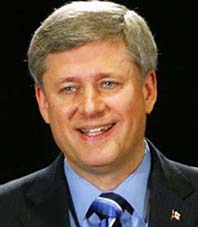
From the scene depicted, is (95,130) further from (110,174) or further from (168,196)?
(168,196)

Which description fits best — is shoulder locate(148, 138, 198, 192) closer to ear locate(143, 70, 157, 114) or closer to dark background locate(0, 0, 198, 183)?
ear locate(143, 70, 157, 114)

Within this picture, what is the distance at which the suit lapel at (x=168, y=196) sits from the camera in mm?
2320

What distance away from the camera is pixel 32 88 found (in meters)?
3.58

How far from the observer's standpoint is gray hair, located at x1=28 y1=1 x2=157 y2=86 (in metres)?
2.30

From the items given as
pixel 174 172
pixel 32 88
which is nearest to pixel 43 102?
pixel 174 172

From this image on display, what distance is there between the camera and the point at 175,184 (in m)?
2.40

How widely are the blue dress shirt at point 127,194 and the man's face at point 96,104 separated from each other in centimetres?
5

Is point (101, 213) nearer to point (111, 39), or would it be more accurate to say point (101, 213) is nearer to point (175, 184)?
point (175, 184)

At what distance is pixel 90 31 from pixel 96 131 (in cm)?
27

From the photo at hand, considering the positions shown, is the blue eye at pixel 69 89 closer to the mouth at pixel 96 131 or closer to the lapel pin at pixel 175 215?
the mouth at pixel 96 131

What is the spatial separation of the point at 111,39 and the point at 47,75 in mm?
210

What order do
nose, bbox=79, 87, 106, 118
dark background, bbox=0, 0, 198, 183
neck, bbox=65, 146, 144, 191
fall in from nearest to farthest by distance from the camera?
nose, bbox=79, 87, 106, 118
neck, bbox=65, 146, 144, 191
dark background, bbox=0, 0, 198, 183

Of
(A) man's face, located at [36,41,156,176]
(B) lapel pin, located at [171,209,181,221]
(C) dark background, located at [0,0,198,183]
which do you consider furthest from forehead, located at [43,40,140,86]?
(C) dark background, located at [0,0,198,183]

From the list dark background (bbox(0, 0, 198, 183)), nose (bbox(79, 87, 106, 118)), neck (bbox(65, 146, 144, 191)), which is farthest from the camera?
dark background (bbox(0, 0, 198, 183))
